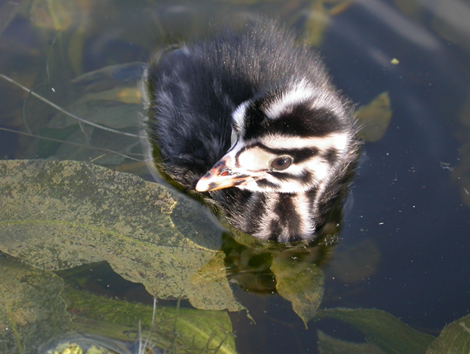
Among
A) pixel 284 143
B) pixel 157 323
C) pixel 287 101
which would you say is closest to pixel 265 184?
pixel 284 143

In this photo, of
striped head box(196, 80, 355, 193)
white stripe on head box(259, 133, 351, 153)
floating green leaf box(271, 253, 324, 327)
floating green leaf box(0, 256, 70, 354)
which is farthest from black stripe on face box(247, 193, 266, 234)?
floating green leaf box(0, 256, 70, 354)

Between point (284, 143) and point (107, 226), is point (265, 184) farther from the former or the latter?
point (107, 226)

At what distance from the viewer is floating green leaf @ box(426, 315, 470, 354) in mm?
2914

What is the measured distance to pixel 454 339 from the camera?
2975 millimetres

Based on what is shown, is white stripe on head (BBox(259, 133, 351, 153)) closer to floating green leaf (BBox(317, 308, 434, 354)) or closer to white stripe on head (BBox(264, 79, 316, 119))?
white stripe on head (BBox(264, 79, 316, 119))

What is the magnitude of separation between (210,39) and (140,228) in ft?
4.50

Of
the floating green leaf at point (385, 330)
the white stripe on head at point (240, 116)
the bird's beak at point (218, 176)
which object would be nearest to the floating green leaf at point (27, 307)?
the bird's beak at point (218, 176)

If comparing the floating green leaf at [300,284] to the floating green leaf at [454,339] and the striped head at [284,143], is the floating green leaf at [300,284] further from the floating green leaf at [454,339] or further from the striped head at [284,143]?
the floating green leaf at [454,339]

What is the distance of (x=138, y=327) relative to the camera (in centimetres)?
304

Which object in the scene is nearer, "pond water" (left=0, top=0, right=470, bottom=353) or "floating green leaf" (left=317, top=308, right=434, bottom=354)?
"floating green leaf" (left=317, top=308, right=434, bottom=354)

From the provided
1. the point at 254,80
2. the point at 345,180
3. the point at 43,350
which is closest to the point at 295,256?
the point at 345,180

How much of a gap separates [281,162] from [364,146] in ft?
3.47

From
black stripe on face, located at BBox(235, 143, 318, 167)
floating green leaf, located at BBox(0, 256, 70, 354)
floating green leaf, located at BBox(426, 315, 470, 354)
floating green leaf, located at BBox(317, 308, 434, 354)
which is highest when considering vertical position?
black stripe on face, located at BBox(235, 143, 318, 167)

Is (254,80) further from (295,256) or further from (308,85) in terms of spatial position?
(295,256)
